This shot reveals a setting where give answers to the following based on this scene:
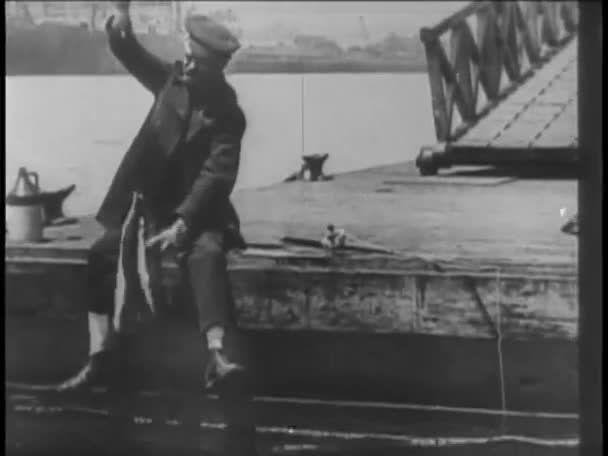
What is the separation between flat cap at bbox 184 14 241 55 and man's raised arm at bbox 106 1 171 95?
0.11 metres

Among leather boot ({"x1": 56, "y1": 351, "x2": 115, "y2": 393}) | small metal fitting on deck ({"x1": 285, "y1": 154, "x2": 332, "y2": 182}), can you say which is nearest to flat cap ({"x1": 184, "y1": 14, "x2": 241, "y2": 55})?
small metal fitting on deck ({"x1": 285, "y1": 154, "x2": 332, "y2": 182})

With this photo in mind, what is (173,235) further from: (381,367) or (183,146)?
(381,367)

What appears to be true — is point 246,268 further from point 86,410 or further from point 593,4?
point 593,4

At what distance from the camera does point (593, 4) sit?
196cm

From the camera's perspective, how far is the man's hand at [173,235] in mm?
2041

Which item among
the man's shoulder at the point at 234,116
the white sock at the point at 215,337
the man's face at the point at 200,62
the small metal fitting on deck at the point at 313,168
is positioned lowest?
the white sock at the point at 215,337

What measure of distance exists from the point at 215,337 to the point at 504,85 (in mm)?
971

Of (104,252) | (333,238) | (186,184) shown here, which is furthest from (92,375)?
(333,238)

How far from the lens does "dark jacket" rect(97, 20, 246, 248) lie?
2031 mm

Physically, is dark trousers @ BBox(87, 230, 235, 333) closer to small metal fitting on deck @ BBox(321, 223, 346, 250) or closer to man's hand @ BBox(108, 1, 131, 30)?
small metal fitting on deck @ BBox(321, 223, 346, 250)

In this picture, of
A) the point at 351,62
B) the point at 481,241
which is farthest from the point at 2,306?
the point at 481,241

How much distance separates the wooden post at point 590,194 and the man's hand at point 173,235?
0.99 metres

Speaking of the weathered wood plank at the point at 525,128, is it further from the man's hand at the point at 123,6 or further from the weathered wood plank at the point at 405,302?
the man's hand at the point at 123,6

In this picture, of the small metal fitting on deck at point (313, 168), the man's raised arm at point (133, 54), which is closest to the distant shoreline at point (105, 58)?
the man's raised arm at point (133, 54)
